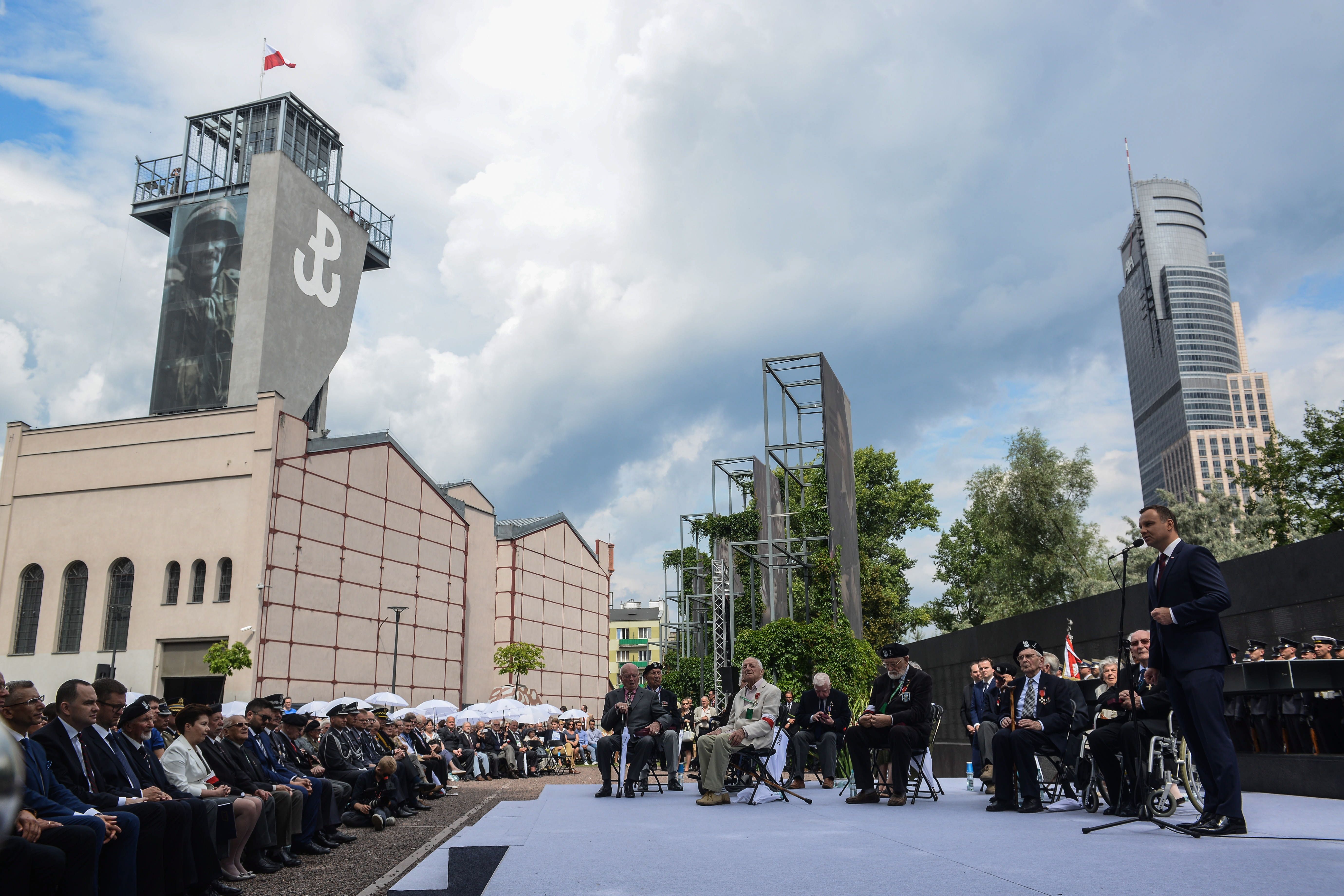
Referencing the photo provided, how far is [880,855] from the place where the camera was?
4.68 m

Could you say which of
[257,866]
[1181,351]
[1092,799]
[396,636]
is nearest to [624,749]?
[257,866]

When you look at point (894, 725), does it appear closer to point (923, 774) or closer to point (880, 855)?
point (923, 774)

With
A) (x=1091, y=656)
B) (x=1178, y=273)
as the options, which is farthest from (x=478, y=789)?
(x=1178, y=273)

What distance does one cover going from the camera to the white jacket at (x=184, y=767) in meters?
6.47

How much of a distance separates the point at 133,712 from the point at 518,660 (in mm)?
38941

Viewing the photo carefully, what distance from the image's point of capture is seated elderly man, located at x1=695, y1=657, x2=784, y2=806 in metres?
8.81

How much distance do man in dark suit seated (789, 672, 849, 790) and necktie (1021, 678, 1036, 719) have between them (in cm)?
323

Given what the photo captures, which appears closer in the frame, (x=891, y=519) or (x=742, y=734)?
(x=742, y=734)

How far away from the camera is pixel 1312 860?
4000 millimetres

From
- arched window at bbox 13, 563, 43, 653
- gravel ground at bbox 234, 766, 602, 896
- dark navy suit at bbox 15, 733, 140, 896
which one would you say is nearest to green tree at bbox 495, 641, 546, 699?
arched window at bbox 13, 563, 43, 653

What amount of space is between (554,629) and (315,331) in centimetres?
2133

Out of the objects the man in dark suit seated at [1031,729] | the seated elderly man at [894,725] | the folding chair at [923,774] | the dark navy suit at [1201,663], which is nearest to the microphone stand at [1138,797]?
the dark navy suit at [1201,663]

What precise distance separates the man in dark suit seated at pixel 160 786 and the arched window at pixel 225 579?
28.6 m

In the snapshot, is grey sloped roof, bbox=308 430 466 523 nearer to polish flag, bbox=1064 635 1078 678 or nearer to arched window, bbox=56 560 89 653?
arched window, bbox=56 560 89 653
